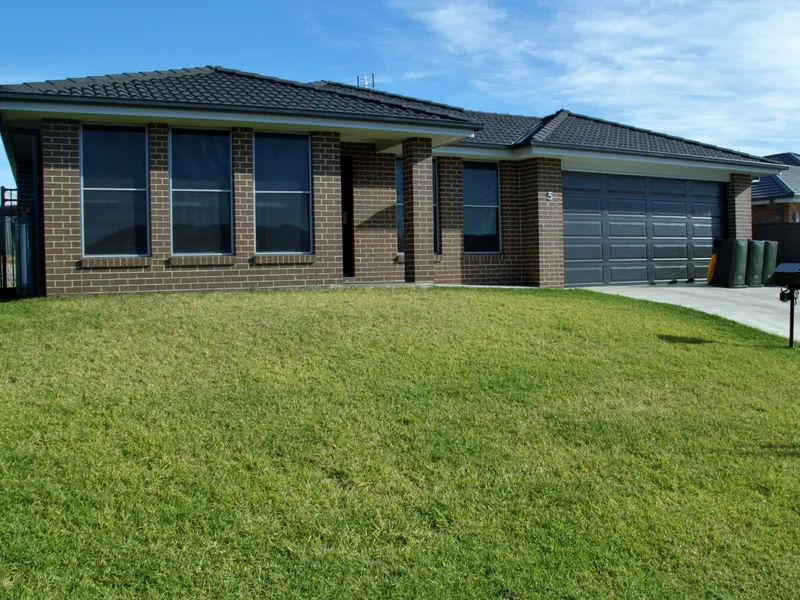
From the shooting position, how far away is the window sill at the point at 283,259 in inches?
519

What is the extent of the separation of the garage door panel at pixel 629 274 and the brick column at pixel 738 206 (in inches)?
131

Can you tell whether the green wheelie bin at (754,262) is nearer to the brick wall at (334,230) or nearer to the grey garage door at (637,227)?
the grey garage door at (637,227)

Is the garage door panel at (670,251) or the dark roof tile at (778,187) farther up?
the dark roof tile at (778,187)

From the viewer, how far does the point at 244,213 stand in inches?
515

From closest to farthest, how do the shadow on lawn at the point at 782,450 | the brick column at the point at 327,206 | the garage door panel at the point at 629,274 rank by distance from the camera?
the shadow on lawn at the point at 782,450 < the brick column at the point at 327,206 < the garage door panel at the point at 629,274

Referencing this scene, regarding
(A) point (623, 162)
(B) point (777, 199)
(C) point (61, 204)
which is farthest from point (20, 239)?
(B) point (777, 199)

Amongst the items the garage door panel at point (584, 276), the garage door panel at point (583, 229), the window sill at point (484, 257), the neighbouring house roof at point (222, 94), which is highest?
the neighbouring house roof at point (222, 94)

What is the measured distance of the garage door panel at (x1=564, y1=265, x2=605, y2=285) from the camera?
705 inches

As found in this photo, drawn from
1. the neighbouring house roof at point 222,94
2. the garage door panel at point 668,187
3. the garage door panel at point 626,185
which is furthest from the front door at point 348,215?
the garage door panel at point 668,187

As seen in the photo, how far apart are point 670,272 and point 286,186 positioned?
1108 cm

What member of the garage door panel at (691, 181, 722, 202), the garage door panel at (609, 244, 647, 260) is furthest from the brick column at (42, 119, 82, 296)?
the garage door panel at (691, 181, 722, 202)

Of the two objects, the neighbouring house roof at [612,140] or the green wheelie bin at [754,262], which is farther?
the green wheelie bin at [754,262]

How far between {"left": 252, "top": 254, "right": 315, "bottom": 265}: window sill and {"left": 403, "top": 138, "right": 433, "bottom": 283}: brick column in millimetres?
2089

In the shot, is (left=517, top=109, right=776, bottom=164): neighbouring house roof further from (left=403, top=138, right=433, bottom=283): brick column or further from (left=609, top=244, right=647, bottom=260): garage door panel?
(left=403, top=138, right=433, bottom=283): brick column
